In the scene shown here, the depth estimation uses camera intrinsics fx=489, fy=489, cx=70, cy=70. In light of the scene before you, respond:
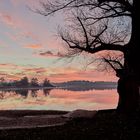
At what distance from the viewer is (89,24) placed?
81.3 ft

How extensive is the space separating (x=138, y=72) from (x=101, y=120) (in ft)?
12.0

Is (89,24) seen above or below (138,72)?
above

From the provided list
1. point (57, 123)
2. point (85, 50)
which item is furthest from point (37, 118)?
point (85, 50)

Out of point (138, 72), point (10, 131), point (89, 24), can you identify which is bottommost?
point (10, 131)

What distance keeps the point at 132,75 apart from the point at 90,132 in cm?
675

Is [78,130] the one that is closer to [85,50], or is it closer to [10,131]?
[10,131]

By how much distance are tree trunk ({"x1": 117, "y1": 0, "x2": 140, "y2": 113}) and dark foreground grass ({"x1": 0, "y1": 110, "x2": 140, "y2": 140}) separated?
9.30ft

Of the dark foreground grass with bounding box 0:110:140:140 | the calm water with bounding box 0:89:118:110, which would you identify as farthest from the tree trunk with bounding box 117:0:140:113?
the calm water with bounding box 0:89:118:110

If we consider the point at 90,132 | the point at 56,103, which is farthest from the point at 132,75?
the point at 56,103

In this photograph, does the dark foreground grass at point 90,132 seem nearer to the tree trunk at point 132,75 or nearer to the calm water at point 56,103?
the tree trunk at point 132,75

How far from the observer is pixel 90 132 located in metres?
17.5

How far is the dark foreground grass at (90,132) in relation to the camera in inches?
662

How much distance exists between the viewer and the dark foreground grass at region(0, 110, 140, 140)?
55.2 feet

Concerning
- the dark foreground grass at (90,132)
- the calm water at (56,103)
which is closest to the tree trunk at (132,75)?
the dark foreground grass at (90,132)
